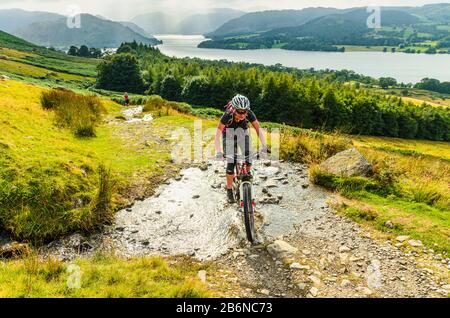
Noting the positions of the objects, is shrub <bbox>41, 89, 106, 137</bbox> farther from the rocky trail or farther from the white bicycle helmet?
the white bicycle helmet

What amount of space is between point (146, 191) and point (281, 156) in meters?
5.55

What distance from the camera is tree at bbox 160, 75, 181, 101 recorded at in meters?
89.5

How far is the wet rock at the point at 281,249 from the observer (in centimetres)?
697

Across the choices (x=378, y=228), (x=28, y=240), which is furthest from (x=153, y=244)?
(x=378, y=228)

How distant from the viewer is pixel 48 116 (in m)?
15.6

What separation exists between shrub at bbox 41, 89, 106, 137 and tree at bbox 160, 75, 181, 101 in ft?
226

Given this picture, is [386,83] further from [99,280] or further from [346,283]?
[99,280]

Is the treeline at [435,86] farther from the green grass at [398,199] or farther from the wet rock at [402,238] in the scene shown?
the wet rock at [402,238]

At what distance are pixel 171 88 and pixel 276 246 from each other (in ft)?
285

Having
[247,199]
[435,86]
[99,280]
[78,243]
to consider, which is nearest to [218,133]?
[247,199]

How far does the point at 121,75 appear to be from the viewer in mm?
102000

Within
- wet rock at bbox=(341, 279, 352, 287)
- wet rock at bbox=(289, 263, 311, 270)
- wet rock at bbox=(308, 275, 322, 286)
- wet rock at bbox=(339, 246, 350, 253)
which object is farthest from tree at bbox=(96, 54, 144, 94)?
wet rock at bbox=(341, 279, 352, 287)

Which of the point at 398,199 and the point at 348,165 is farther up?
the point at 348,165

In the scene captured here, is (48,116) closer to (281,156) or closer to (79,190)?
(79,190)
